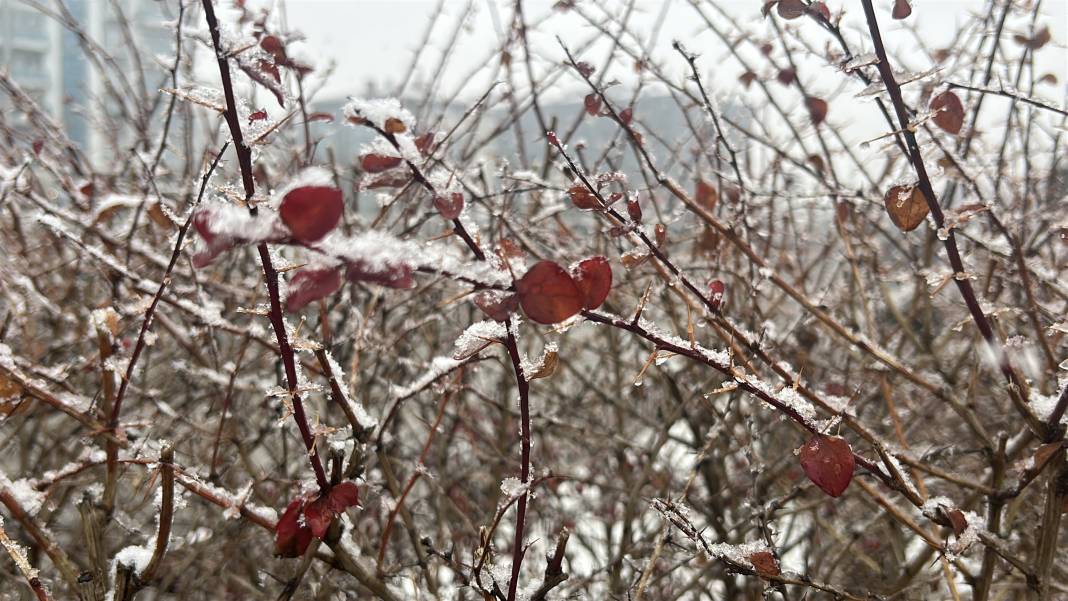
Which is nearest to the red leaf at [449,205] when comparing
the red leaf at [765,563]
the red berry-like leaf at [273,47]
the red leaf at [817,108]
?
the red leaf at [765,563]

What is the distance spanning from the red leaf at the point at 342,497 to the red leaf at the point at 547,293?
359 millimetres

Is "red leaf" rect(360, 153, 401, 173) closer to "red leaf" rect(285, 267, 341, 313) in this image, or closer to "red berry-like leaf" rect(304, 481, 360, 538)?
"red leaf" rect(285, 267, 341, 313)

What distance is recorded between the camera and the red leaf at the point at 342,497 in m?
0.80

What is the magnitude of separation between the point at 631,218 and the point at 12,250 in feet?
7.35

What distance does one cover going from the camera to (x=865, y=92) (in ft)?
2.77

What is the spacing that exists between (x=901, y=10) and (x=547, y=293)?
68 centimetres

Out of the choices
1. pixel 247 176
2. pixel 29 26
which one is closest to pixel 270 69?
pixel 247 176

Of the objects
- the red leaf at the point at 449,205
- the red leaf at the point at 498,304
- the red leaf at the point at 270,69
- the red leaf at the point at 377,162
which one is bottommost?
the red leaf at the point at 498,304

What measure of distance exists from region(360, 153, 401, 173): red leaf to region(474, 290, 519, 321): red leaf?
0.57 ft

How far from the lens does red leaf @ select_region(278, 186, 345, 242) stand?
479mm

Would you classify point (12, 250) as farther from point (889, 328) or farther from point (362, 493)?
point (889, 328)

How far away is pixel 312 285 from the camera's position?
1.65 ft

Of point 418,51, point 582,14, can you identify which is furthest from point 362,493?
point 418,51

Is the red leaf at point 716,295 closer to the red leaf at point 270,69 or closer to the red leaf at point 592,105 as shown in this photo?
the red leaf at point 592,105
